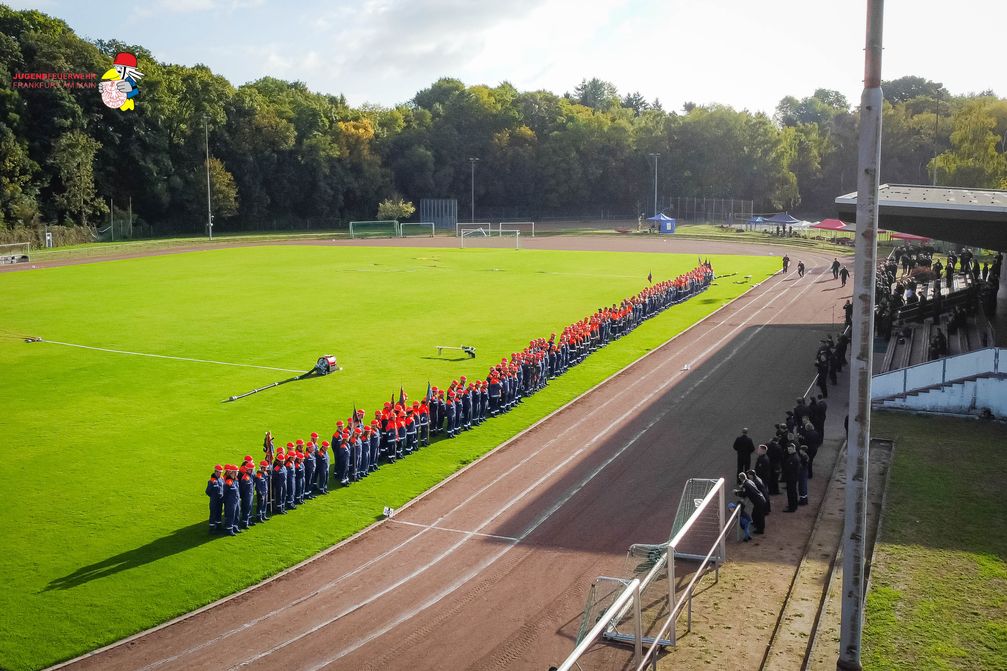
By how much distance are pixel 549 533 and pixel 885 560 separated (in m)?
5.59

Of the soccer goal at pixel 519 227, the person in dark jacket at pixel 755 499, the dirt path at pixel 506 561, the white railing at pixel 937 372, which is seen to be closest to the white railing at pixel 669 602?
the dirt path at pixel 506 561

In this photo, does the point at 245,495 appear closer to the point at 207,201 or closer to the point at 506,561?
the point at 506,561

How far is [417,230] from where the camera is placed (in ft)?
333

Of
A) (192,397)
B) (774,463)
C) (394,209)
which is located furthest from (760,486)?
(394,209)

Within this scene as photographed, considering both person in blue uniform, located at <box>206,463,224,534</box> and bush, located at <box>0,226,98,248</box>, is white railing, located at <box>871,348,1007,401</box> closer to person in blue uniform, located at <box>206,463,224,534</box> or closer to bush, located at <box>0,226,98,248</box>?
person in blue uniform, located at <box>206,463,224,534</box>

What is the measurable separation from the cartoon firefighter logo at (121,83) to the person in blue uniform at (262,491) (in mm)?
77949

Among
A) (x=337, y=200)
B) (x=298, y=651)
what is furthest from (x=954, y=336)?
(x=337, y=200)

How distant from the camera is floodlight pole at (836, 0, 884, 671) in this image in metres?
9.08

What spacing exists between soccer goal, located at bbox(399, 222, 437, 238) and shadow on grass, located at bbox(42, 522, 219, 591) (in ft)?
274

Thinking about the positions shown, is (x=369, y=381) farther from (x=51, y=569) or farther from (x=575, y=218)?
(x=575, y=218)

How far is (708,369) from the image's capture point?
96.9 feet

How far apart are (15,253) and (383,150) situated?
51858mm

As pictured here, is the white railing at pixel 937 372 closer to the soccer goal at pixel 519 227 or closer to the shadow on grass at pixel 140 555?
the shadow on grass at pixel 140 555

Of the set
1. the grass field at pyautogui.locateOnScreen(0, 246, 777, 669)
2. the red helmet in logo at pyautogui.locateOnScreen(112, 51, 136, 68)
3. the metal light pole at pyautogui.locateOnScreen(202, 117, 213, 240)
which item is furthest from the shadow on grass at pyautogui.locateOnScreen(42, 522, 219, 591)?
the red helmet in logo at pyautogui.locateOnScreen(112, 51, 136, 68)
